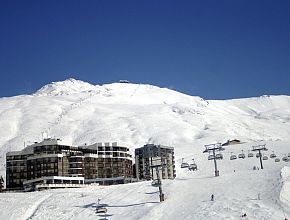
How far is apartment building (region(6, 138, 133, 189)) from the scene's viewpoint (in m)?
132

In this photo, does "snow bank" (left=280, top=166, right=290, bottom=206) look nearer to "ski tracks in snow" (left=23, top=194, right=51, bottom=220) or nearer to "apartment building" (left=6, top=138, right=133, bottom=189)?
"ski tracks in snow" (left=23, top=194, right=51, bottom=220)

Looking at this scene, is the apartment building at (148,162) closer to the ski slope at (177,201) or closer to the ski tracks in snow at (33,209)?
the ski slope at (177,201)

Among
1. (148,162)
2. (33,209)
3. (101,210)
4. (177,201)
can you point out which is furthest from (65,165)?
(177,201)

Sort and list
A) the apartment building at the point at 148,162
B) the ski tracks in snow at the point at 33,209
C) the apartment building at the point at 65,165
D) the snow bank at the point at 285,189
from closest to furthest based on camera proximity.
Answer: the snow bank at the point at 285,189 < the ski tracks in snow at the point at 33,209 < the apartment building at the point at 65,165 < the apartment building at the point at 148,162

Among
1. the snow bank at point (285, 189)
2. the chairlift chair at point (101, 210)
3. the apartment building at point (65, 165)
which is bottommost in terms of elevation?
the chairlift chair at point (101, 210)

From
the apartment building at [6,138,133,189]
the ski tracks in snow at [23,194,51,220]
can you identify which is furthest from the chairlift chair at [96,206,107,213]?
the apartment building at [6,138,133,189]

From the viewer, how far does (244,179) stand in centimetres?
8588

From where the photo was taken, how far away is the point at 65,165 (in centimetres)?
13425

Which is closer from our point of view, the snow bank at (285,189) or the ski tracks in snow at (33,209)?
the snow bank at (285,189)

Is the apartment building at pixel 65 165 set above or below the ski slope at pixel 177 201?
above

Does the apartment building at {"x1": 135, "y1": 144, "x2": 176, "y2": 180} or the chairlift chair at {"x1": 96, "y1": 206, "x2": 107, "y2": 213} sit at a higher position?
the apartment building at {"x1": 135, "y1": 144, "x2": 176, "y2": 180}

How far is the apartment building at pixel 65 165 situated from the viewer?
132 m

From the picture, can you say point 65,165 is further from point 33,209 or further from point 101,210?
point 101,210

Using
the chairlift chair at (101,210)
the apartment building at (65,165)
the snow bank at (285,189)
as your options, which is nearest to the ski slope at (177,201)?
the snow bank at (285,189)
